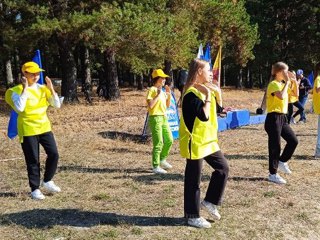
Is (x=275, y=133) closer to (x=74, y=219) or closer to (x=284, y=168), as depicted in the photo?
(x=284, y=168)

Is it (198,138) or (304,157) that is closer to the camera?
(198,138)

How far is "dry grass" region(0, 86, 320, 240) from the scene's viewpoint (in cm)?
486

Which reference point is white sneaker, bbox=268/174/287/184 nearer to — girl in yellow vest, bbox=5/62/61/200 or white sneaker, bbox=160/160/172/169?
white sneaker, bbox=160/160/172/169

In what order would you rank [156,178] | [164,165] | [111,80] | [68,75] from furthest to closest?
[111,80]
[68,75]
[164,165]
[156,178]

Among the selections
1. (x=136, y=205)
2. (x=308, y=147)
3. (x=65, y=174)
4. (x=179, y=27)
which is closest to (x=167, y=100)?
(x=65, y=174)

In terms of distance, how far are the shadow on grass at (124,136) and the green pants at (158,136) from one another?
3.50 meters

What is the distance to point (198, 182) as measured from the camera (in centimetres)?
476

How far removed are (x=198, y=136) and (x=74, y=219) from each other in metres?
1.85

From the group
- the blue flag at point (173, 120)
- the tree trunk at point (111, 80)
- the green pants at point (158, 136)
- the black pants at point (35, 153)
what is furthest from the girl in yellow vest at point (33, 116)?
the tree trunk at point (111, 80)

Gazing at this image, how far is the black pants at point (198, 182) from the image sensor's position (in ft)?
15.5

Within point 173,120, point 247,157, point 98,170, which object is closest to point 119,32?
point 173,120

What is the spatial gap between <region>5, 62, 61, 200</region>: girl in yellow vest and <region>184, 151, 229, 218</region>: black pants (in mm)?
2225

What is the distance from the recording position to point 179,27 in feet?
63.6

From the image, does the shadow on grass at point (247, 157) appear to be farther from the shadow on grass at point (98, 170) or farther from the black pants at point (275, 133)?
the shadow on grass at point (98, 170)
